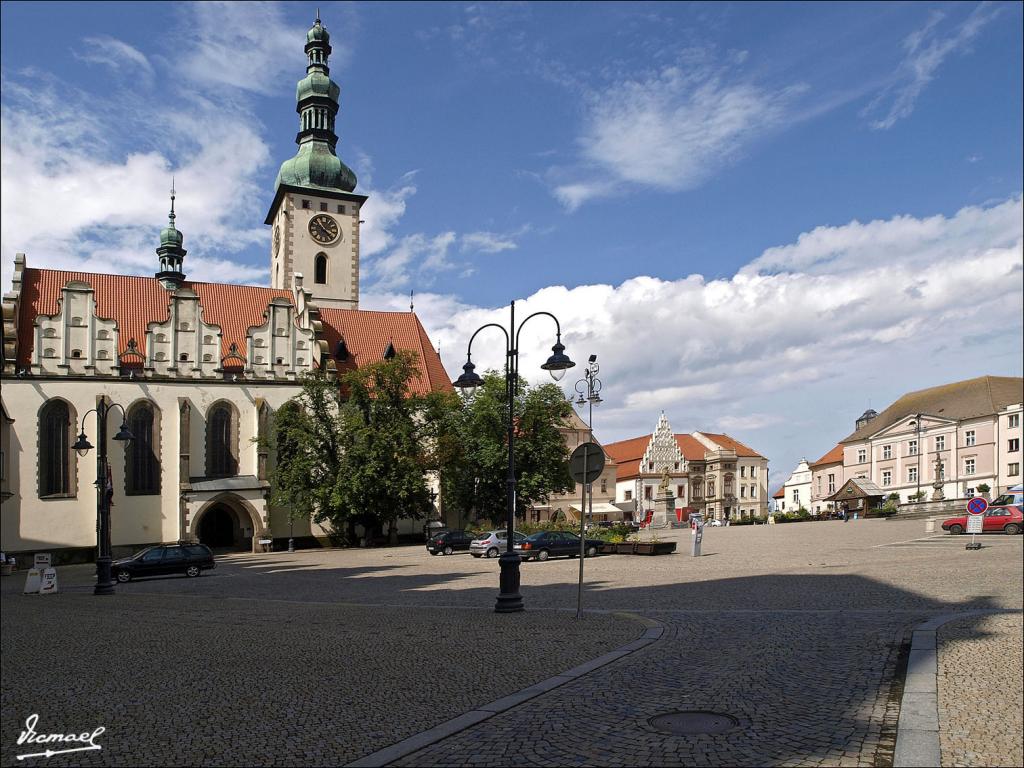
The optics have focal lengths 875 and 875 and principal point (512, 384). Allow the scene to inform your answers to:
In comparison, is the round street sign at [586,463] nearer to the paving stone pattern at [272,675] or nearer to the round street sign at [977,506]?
the paving stone pattern at [272,675]

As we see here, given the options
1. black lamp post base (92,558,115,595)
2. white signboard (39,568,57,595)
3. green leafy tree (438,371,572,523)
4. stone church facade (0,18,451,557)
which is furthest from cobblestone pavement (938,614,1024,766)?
stone church facade (0,18,451,557)

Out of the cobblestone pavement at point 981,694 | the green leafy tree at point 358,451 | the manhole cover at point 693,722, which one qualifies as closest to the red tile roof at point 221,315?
the green leafy tree at point 358,451

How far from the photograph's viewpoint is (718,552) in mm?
34875

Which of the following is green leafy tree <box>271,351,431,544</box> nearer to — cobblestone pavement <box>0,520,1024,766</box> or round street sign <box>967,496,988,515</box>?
cobblestone pavement <box>0,520,1024,766</box>

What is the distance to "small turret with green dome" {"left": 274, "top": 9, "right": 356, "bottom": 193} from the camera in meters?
64.2

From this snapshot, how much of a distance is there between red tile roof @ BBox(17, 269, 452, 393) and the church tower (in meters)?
4.09

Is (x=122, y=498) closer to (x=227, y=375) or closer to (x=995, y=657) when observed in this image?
(x=227, y=375)

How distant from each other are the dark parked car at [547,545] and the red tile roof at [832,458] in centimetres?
8048

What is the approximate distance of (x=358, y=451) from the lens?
4475 cm

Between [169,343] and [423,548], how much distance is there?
1834 centimetres

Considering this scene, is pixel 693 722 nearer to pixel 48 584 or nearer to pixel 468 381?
pixel 468 381

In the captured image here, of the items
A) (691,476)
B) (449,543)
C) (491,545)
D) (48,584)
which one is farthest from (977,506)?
(691,476)

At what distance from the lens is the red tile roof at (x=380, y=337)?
5816cm

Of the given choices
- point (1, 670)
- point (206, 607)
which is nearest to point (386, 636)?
point (1, 670)
